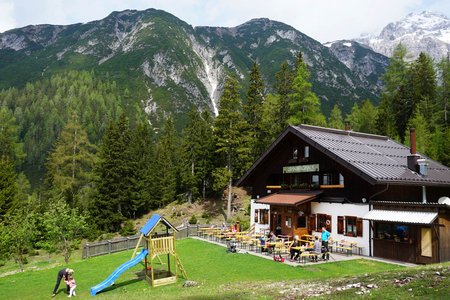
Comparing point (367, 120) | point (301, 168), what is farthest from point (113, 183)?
point (367, 120)

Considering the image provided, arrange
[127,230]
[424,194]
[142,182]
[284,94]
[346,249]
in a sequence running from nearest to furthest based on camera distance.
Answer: [346,249] → [424,194] → [127,230] → [284,94] → [142,182]

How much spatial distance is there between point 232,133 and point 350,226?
81.9 ft

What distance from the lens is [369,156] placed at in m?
27.1

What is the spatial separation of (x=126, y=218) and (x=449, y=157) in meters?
43.2

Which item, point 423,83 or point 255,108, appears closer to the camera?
point 255,108

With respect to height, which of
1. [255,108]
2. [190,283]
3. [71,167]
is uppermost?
[255,108]

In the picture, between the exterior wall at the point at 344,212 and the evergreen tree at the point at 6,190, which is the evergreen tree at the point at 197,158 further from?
the exterior wall at the point at 344,212

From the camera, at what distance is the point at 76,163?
5625 centimetres

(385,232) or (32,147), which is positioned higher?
(32,147)

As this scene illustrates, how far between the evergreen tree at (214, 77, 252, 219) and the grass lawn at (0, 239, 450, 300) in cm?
2311

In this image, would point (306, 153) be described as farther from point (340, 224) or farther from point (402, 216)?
point (402, 216)

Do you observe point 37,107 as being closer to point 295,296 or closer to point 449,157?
point 449,157

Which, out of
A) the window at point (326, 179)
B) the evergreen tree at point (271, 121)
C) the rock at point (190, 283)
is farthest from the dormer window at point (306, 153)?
the evergreen tree at point (271, 121)

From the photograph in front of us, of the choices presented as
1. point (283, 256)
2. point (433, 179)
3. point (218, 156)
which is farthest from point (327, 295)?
point (218, 156)
